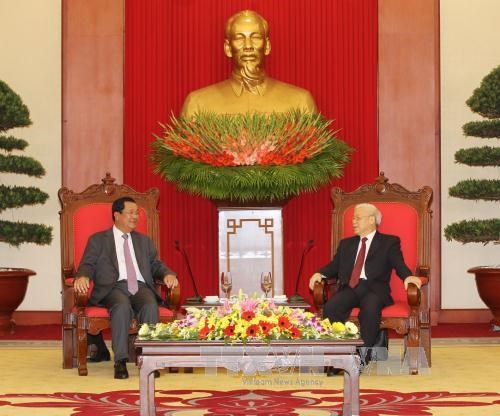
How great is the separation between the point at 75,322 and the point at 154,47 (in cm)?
308

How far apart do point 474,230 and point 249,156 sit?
7.71ft

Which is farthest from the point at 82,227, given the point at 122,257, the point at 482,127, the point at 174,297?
the point at 482,127

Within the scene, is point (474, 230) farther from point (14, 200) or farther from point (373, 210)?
point (14, 200)

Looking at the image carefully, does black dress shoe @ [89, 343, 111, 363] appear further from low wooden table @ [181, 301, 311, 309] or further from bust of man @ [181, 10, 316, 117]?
bust of man @ [181, 10, 316, 117]

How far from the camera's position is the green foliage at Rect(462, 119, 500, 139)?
30.0ft

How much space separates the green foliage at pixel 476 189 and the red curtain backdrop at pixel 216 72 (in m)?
0.80

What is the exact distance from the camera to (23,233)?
9164 millimetres

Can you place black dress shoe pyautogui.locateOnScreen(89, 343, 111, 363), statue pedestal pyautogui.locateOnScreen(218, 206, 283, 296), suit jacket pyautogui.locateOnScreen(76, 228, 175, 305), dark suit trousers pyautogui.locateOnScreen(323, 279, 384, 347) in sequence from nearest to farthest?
dark suit trousers pyautogui.locateOnScreen(323, 279, 384, 347)
suit jacket pyautogui.locateOnScreen(76, 228, 175, 305)
black dress shoe pyautogui.locateOnScreen(89, 343, 111, 363)
statue pedestal pyautogui.locateOnScreen(218, 206, 283, 296)

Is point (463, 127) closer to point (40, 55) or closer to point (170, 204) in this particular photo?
point (170, 204)

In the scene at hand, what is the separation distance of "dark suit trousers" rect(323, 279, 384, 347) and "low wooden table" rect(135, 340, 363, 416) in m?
1.64

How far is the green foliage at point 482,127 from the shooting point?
360 inches

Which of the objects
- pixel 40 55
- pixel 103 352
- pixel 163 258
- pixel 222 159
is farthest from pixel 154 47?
pixel 103 352

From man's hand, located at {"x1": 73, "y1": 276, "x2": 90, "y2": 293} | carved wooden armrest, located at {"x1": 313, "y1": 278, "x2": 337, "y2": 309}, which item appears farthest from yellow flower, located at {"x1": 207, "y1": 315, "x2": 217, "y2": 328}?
carved wooden armrest, located at {"x1": 313, "y1": 278, "x2": 337, "y2": 309}

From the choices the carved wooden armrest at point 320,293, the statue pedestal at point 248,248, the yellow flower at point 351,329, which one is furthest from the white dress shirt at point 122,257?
the yellow flower at point 351,329
